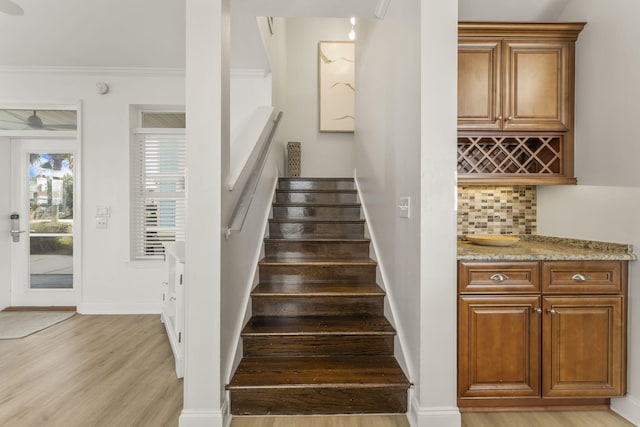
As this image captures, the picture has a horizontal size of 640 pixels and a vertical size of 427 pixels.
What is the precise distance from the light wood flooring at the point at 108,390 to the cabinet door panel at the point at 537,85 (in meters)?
1.86

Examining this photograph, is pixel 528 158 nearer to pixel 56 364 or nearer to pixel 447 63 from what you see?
pixel 447 63

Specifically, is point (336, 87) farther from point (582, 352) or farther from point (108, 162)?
point (582, 352)

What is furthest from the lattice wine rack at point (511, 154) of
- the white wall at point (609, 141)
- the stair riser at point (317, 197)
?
the stair riser at point (317, 197)

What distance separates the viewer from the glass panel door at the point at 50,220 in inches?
158

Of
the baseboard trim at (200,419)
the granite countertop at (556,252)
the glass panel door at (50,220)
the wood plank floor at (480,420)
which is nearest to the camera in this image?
the baseboard trim at (200,419)

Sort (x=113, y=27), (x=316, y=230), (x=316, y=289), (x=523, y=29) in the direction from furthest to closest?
1. (x=316, y=230)
2. (x=113, y=27)
3. (x=316, y=289)
4. (x=523, y=29)

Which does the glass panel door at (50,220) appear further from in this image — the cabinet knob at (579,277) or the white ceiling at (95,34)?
the cabinet knob at (579,277)

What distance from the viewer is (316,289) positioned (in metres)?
2.60

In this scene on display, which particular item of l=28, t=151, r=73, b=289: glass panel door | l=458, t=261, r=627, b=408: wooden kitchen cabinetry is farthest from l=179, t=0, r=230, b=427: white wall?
l=28, t=151, r=73, b=289: glass panel door

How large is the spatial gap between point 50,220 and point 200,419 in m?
3.50

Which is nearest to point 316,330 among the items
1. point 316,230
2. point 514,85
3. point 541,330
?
point 316,230

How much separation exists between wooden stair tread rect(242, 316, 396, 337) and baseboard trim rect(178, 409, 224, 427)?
50 centimetres

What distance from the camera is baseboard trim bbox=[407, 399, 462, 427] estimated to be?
6.09ft

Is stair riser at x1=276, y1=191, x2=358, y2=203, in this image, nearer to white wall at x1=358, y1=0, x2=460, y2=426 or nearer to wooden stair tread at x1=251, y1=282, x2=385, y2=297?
wooden stair tread at x1=251, y1=282, x2=385, y2=297
